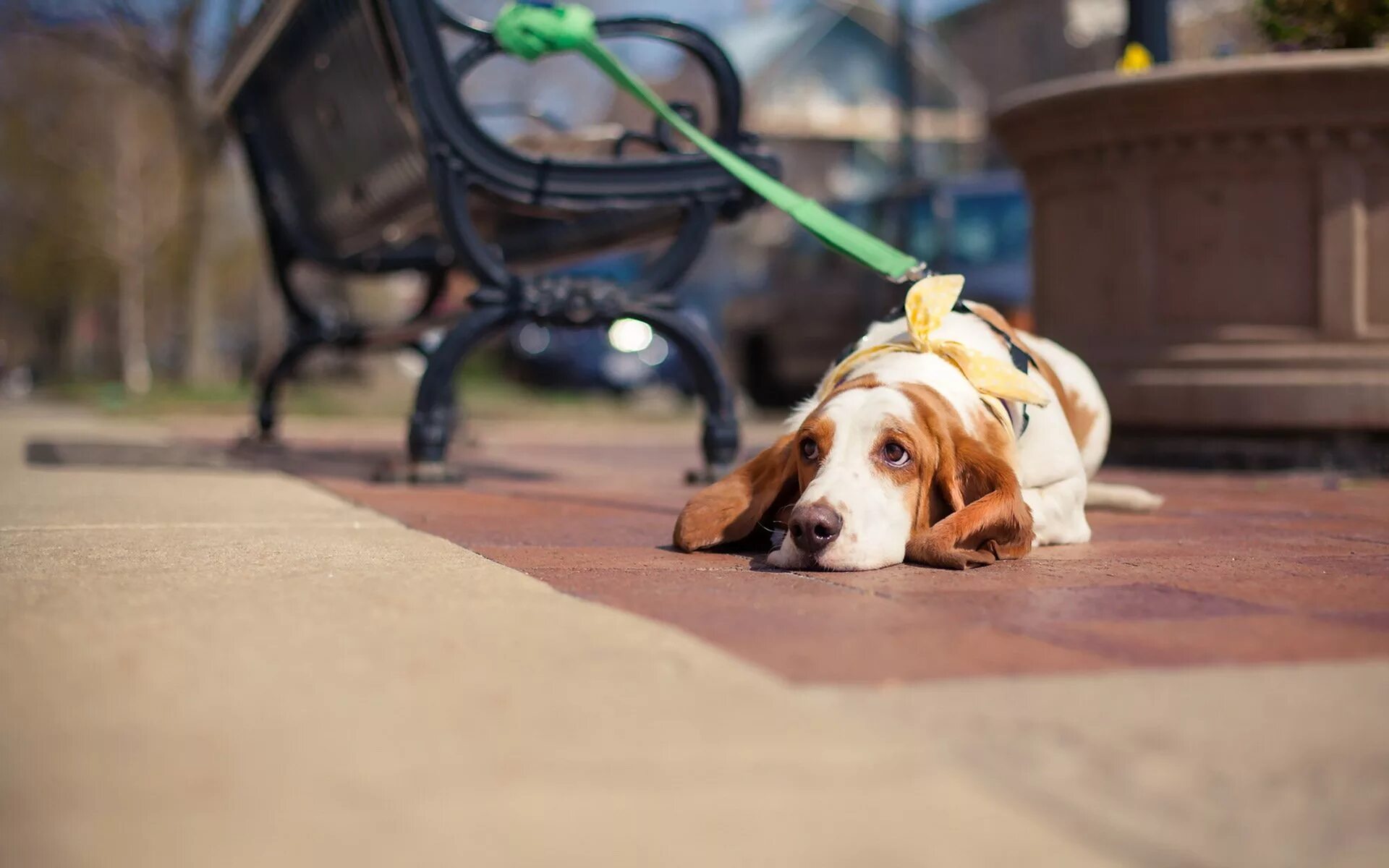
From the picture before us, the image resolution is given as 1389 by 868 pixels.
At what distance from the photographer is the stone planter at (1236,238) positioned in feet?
17.4

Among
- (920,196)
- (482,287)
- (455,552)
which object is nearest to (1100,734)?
(455,552)

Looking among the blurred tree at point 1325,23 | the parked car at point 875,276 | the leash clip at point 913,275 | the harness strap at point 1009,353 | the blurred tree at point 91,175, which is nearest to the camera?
Result: the harness strap at point 1009,353

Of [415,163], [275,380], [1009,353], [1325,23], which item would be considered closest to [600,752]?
[1009,353]

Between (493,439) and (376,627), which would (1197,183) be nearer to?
(376,627)

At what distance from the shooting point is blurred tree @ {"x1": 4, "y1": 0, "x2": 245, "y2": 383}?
18.0 meters

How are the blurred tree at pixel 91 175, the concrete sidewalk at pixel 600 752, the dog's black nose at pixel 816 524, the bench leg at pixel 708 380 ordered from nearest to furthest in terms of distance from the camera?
the concrete sidewalk at pixel 600 752
the dog's black nose at pixel 816 524
the bench leg at pixel 708 380
the blurred tree at pixel 91 175

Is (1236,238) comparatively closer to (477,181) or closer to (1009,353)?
(1009,353)

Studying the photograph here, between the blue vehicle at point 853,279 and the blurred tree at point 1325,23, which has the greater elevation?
the blurred tree at point 1325,23

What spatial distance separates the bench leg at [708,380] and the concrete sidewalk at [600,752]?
274cm

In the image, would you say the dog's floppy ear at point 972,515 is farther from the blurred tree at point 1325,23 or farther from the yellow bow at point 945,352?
the blurred tree at point 1325,23

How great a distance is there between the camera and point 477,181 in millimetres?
4824

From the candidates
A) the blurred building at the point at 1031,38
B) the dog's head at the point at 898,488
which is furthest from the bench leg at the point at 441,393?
the blurred building at the point at 1031,38

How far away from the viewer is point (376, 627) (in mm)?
2197

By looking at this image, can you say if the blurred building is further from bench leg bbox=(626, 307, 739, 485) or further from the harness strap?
the harness strap
